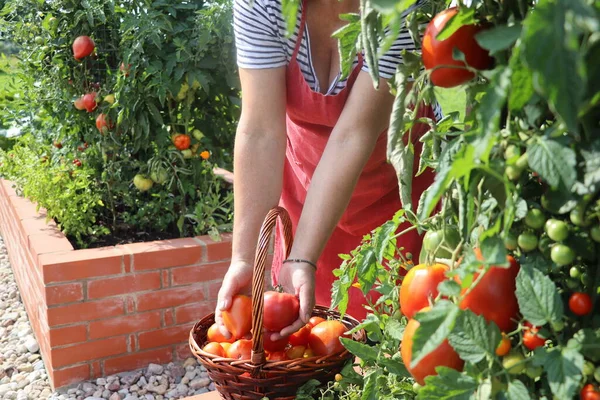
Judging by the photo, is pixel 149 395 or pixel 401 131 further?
pixel 149 395

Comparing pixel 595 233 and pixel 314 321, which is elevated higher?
pixel 595 233

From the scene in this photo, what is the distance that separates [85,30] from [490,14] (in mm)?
2827

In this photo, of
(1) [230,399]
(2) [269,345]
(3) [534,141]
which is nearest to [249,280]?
(2) [269,345]

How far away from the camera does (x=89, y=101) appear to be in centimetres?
294

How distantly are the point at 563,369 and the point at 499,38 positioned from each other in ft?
0.84

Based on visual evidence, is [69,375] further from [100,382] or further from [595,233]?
[595,233]

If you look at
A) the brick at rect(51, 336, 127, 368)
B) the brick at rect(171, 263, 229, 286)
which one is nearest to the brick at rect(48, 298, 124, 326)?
the brick at rect(51, 336, 127, 368)

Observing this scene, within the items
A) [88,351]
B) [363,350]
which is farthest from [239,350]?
[88,351]

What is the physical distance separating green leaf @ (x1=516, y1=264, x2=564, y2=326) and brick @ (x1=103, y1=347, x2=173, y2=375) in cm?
231

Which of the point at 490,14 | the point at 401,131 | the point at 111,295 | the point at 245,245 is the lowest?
the point at 111,295

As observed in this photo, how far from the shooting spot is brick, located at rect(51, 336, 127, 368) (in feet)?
8.11

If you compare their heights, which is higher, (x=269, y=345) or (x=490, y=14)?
(x=490, y=14)

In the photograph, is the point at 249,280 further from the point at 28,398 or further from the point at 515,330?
the point at 28,398

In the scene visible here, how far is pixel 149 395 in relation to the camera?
2484 millimetres
